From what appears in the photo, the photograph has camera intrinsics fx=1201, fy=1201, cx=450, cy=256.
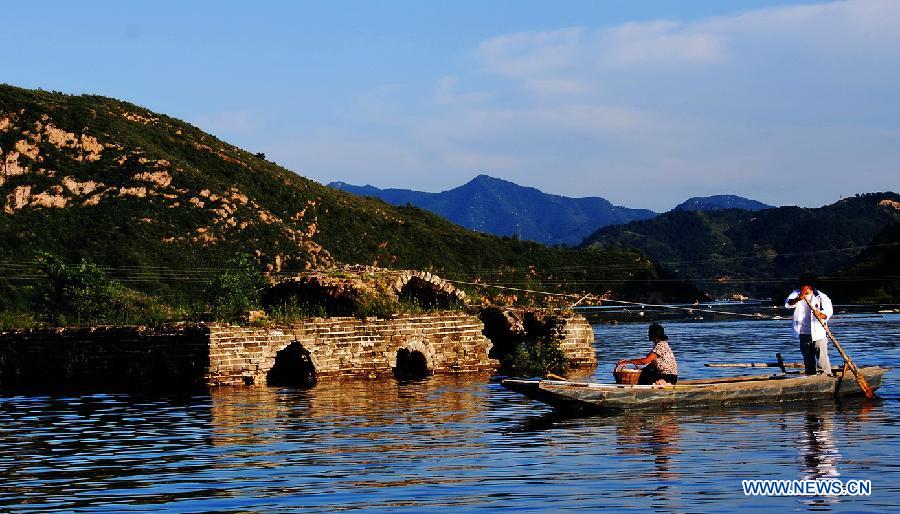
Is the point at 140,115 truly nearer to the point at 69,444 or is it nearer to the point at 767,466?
the point at 69,444

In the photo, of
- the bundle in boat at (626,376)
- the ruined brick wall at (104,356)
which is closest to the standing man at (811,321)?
the bundle in boat at (626,376)

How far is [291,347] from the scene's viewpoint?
37875 mm

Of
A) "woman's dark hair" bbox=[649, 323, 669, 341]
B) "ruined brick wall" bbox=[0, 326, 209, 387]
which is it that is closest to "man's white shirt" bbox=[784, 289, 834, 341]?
"woman's dark hair" bbox=[649, 323, 669, 341]

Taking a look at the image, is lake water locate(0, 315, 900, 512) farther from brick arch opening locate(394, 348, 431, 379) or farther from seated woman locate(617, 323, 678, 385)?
brick arch opening locate(394, 348, 431, 379)

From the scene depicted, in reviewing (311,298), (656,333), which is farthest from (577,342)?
(656,333)

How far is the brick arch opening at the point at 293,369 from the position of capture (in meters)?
36.2

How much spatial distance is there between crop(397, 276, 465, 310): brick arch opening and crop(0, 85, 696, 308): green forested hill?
48.5 metres

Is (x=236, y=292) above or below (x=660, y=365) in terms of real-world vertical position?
above

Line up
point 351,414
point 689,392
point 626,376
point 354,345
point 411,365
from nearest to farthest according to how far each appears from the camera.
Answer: point 689,392 < point 626,376 < point 351,414 < point 354,345 < point 411,365

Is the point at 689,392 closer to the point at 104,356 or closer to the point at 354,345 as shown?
the point at 354,345

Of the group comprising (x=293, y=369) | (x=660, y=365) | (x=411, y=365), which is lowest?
(x=411, y=365)

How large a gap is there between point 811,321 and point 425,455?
10.4 meters

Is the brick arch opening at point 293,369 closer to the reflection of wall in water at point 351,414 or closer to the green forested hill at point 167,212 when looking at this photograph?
the reflection of wall in water at point 351,414

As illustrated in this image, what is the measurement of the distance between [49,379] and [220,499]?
2553cm
